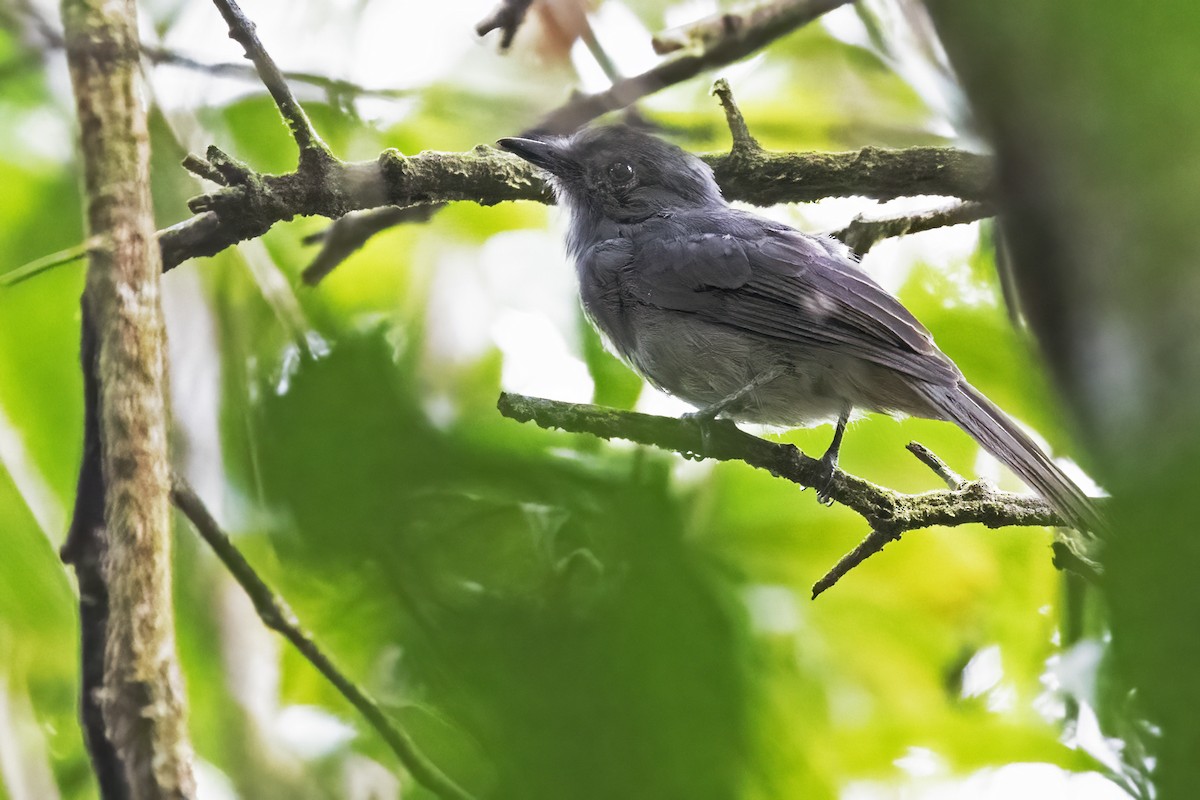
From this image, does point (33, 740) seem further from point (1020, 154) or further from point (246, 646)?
point (1020, 154)

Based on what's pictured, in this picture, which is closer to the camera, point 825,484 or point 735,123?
point 825,484

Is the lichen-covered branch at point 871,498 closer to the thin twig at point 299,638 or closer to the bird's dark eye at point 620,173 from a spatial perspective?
the thin twig at point 299,638

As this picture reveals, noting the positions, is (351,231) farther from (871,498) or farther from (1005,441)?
(1005,441)

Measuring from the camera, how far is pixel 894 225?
2066 millimetres

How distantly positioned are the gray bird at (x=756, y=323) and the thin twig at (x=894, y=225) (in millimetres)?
134

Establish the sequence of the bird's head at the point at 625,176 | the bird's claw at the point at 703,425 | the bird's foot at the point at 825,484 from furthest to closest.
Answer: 1. the bird's head at the point at 625,176
2. the bird's foot at the point at 825,484
3. the bird's claw at the point at 703,425

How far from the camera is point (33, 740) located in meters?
1.17

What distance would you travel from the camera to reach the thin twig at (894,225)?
73.6 inches

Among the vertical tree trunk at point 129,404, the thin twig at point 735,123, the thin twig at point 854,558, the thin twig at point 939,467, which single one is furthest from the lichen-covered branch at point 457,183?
the thin twig at point 854,558

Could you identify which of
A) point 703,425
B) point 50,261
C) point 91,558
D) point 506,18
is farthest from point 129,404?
point 506,18

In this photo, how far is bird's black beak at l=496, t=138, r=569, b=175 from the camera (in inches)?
77.4

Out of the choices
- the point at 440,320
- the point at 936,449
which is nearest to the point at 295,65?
the point at 440,320

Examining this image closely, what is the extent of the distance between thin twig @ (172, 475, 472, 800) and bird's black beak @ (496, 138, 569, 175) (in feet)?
3.39

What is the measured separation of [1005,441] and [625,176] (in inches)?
46.3
